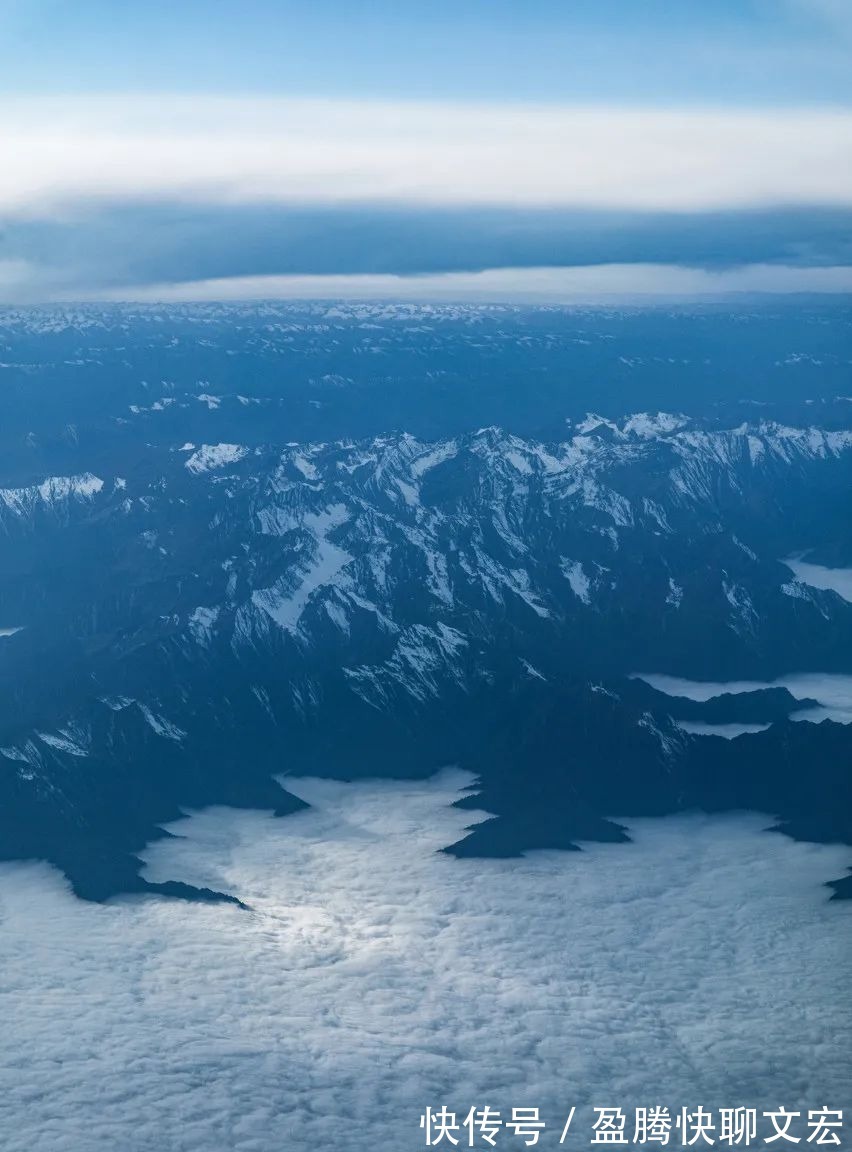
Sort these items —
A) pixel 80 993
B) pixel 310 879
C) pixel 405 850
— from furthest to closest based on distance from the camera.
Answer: pixel 405 850 < pixel 310 879 < pixel 80 993

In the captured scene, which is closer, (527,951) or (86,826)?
(527,951)

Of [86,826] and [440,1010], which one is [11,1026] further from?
[86,826]

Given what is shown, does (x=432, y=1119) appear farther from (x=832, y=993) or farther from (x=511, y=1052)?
(x=832, y=993)

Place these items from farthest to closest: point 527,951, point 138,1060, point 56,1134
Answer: point 527,951, point 138,1060, point 56,1134

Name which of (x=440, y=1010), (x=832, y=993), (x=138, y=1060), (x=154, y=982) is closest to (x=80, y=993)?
(x=154, y=982)

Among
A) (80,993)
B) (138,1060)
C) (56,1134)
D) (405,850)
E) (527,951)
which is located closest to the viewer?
(56,1134)

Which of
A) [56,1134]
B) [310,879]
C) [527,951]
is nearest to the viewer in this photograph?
[56,1134]

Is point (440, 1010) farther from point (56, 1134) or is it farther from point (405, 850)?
point (405, 850)

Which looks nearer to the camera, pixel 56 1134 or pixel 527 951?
pixel 56 1134

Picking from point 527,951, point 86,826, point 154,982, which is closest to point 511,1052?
point 527,951
